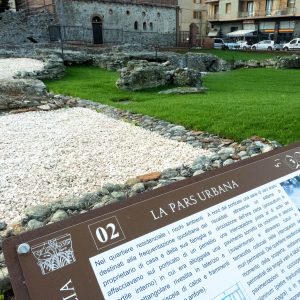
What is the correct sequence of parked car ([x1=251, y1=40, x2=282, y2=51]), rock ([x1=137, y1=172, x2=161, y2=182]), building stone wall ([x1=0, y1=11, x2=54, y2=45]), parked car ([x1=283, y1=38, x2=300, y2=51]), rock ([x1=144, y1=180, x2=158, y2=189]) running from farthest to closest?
1. parked car ([x1=251, y1=40, x2=282, y2=51])
2. parked car ([x1=283, y1=38, x2=300, y2=51])
3. building stone wall ([x1=0, y1=11, x2=54, y2=45])
4. rock ([x1=137, y1=172, x2=161, y2=182])
5. rock ([x1=144, y1=180, x2=158, y2=189])

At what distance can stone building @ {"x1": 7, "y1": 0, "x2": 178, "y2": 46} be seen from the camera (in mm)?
33094

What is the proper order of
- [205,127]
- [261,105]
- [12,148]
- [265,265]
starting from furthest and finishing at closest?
[261,105]
[205,127]
[12,148]
[265,265]

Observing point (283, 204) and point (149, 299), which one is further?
point (283, 204)

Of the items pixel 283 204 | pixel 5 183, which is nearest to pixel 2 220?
pixel 5 183

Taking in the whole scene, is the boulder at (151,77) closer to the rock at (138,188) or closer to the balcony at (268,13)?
the rock at (138,188)

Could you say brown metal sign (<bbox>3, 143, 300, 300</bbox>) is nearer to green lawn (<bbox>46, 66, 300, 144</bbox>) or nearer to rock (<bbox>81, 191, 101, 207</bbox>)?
rock (<bbox>81, 191, 101, 207</bbox>)

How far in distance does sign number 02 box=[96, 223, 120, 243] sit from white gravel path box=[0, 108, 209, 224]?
260cm

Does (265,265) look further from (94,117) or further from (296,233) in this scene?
(94,117)

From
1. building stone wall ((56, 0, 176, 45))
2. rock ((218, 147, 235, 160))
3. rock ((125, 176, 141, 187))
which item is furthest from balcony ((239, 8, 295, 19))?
rock ((125, 176, 141, 187))

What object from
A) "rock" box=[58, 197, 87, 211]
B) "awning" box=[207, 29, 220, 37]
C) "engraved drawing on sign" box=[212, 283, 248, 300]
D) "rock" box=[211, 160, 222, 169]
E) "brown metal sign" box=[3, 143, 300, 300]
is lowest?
"awning" box=[207, 29, 220, 37]

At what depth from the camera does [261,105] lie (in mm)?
8922

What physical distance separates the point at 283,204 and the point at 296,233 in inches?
7.7

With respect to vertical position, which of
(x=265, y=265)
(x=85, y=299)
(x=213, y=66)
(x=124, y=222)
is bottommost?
(x=213, y=66)

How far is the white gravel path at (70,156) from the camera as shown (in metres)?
4.86
